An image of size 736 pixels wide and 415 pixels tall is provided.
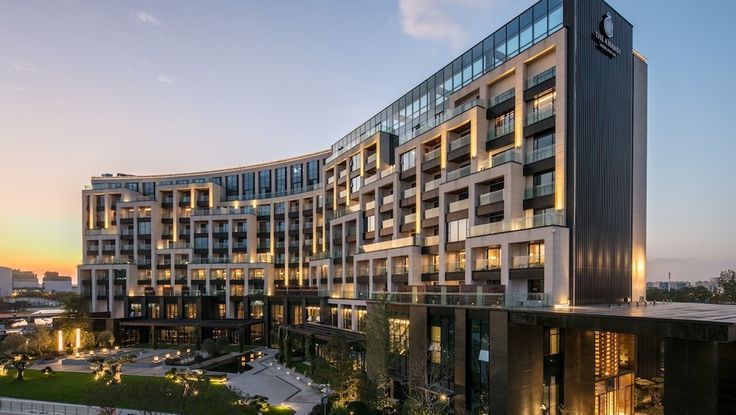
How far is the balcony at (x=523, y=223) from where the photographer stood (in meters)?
33.1

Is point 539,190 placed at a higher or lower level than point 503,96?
lower

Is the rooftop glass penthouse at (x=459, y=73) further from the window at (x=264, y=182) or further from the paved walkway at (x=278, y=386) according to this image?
the paved walkway at (x=278, y=386)

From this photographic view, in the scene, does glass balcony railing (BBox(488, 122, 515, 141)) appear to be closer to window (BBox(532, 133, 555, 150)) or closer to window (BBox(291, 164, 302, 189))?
window (BBox(532, 133, 555, 150))

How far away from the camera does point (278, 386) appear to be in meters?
44.5

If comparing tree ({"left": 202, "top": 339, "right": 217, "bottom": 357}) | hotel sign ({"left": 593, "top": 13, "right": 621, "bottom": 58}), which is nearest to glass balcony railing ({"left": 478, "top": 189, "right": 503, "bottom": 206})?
hotel sign ({"left": 593, "top": 13, "right": 621, "bottom": 58})

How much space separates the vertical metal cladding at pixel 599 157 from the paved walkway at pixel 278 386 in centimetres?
2386

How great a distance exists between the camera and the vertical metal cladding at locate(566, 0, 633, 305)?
34062 mm

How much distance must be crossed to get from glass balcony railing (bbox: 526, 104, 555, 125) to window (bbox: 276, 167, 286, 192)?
5741cm

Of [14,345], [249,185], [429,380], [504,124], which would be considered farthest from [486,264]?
[249,185]

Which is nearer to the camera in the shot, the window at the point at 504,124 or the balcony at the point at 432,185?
the window at the point at 504,124

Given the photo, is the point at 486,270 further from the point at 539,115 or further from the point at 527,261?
the point at 539,115

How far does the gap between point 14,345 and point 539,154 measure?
6657 centimetres

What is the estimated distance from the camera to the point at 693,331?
59.3 ft

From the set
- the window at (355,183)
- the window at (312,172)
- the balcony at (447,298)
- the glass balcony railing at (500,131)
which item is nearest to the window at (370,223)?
the window at (355,183)
